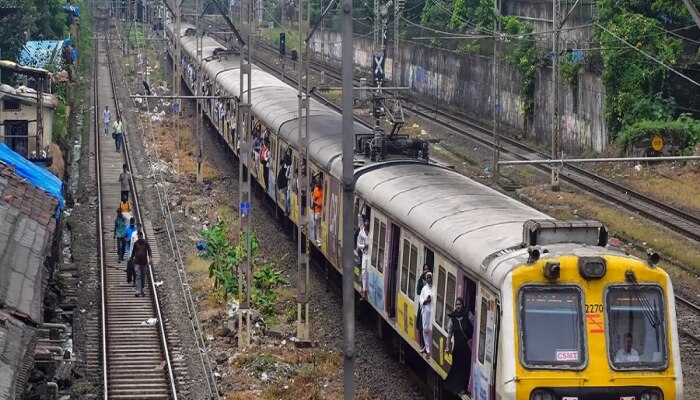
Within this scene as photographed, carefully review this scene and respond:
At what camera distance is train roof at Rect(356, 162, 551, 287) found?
12.2m

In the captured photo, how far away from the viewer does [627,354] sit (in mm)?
11039

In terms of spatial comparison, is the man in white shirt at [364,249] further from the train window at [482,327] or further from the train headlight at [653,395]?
the train headlight at [653,395]

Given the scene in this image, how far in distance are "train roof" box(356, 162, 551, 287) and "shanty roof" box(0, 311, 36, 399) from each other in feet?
13.8

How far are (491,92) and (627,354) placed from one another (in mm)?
35190

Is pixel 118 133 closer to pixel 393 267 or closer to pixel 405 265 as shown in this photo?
pixel 393 267

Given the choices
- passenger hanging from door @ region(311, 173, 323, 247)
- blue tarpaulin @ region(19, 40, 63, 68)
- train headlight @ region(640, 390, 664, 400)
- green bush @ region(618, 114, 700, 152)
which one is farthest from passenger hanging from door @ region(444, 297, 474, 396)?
blue tarpaulin @ region(19, 40, 63, 68)

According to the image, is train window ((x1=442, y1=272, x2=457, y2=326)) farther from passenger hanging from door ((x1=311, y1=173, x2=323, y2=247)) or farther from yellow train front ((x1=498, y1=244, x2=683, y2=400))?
passenger hanging from door ((x1=311, y1=173, x2=323, y2=247))

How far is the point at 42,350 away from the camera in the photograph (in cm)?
1476

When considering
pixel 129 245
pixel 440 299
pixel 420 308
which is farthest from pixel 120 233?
pixel 440 299

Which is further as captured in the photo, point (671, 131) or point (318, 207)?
point (671, 131)

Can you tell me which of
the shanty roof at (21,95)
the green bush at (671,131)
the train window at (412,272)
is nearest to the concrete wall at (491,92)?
the green bush at (671,131)

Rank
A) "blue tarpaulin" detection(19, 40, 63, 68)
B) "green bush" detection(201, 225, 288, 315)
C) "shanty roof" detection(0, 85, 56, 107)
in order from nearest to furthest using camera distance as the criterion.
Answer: "green bush" detection(201, 225, 288, 315)
"shanty roof" detection(0, 85, 56, 107)
"blue tarpaulin" detection(19, 40, 63, 68)

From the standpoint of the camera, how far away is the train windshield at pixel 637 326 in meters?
11.0

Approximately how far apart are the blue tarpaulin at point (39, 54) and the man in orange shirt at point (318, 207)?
18.4m
